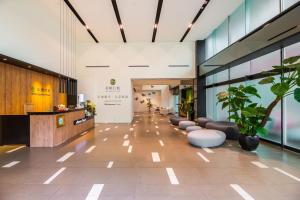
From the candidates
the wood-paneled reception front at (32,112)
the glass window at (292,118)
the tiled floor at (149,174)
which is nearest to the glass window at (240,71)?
the glass window at (292,118)

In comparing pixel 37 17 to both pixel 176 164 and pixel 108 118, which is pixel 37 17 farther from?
pixel 176 164

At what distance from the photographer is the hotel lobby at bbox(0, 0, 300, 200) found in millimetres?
3412

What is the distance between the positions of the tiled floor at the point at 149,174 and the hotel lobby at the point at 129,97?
0.03m

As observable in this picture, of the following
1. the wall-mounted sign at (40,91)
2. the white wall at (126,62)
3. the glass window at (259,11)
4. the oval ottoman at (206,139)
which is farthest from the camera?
the white wall at (126,62)

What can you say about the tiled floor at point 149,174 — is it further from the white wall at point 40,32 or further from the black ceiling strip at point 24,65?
the white wall at point 40,32

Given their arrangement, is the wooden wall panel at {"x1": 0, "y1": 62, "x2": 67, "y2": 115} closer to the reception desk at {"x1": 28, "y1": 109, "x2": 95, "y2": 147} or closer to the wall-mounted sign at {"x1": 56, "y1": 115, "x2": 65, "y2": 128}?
the reception desk at {"x1": 28, "y1": 109, "x2": 95, "y2": 147}

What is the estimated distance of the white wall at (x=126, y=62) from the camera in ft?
41.2

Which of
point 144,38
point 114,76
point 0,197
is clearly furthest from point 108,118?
point 0,197

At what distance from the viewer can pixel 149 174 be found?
3.70 metres

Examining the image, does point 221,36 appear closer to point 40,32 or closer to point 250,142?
point 250,142

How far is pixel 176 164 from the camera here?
4.30 meters

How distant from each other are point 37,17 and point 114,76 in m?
5.43

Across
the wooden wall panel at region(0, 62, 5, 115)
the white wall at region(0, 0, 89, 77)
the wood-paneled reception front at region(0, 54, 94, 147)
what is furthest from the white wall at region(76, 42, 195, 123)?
the wooden wall panel at region(0, 62, 5, 115)

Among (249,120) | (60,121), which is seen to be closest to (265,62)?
(249,120)
